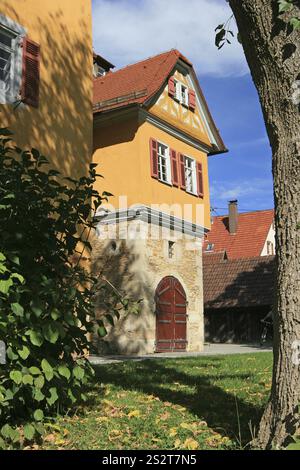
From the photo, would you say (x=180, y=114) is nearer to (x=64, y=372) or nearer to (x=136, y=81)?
(x=136, y=81)

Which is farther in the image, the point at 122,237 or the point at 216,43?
the point at 122,237

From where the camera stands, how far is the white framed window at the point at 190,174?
18462 millimetres

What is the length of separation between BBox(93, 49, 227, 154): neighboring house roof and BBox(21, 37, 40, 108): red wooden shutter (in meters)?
4.84

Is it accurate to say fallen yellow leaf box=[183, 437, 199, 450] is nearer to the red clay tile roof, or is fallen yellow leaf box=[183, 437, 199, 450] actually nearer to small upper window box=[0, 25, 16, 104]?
small upper window box=[0, 25, 16, 104]

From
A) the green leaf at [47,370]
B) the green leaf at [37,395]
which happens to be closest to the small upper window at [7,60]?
the green leaf at [47,370]

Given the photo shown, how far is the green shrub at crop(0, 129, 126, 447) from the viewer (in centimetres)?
381

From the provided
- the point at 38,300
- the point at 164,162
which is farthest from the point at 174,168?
the point at 38,300

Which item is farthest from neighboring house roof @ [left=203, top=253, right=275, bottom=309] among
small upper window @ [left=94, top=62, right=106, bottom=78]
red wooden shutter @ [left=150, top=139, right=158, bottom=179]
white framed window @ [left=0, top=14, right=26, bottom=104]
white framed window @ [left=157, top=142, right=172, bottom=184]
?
white framed window @ [left=0, top=14, right=26, bottom=104]

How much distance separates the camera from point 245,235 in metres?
39.3

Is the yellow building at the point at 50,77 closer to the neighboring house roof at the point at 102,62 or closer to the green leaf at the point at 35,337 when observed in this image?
the green leaf at the point at 35,337

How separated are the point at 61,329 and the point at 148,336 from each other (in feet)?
41.0

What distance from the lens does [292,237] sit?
3.66 m
